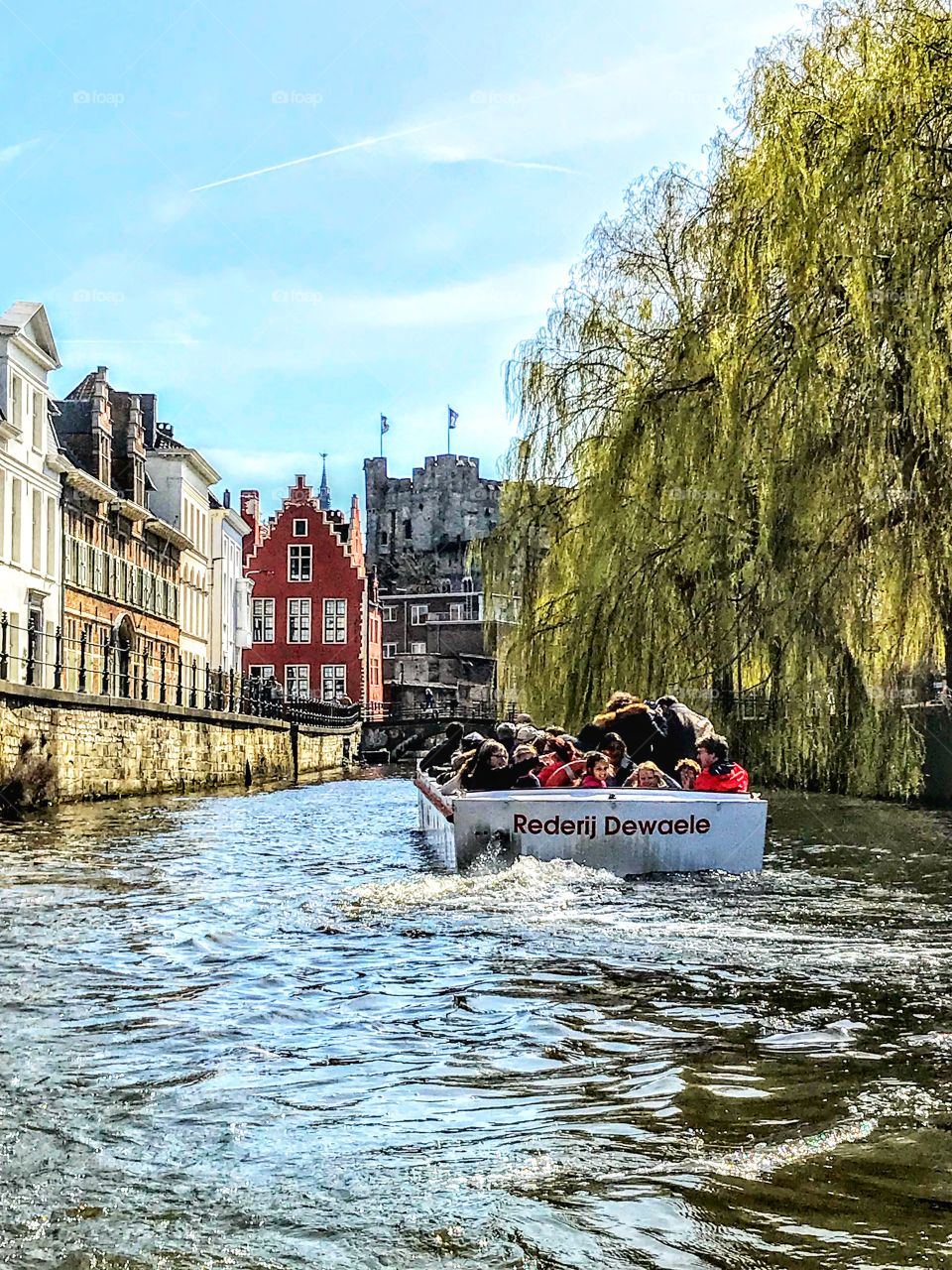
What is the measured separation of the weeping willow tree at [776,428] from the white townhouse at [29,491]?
14.2m

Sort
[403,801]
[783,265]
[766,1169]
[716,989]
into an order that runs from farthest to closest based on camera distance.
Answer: [403,801] < [783,265] < [716,989] < [766,1169]

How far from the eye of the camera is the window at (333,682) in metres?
72.1

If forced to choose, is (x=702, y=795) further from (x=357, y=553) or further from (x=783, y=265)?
(x=357, y=553)

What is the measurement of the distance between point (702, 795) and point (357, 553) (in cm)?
6260

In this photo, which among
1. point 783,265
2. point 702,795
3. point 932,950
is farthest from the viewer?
Answer: point 783,265

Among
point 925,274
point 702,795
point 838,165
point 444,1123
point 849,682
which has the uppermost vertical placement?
point 838,165

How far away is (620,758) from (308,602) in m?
59.6

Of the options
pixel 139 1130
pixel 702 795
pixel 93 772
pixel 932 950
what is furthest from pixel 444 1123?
pixel 93 772

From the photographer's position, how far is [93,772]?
83.8 feet

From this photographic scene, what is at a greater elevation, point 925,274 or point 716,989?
point 925,274

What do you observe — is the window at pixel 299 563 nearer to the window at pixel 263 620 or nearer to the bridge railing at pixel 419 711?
the window at pixel 263 620

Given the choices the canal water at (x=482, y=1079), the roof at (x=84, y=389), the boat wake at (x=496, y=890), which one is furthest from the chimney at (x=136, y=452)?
the canal water at (x=482, y=1079)

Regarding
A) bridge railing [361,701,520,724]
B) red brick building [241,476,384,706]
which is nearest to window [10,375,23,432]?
bridge railing [361,701,520,724]

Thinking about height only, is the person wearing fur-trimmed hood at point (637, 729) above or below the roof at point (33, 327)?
below
